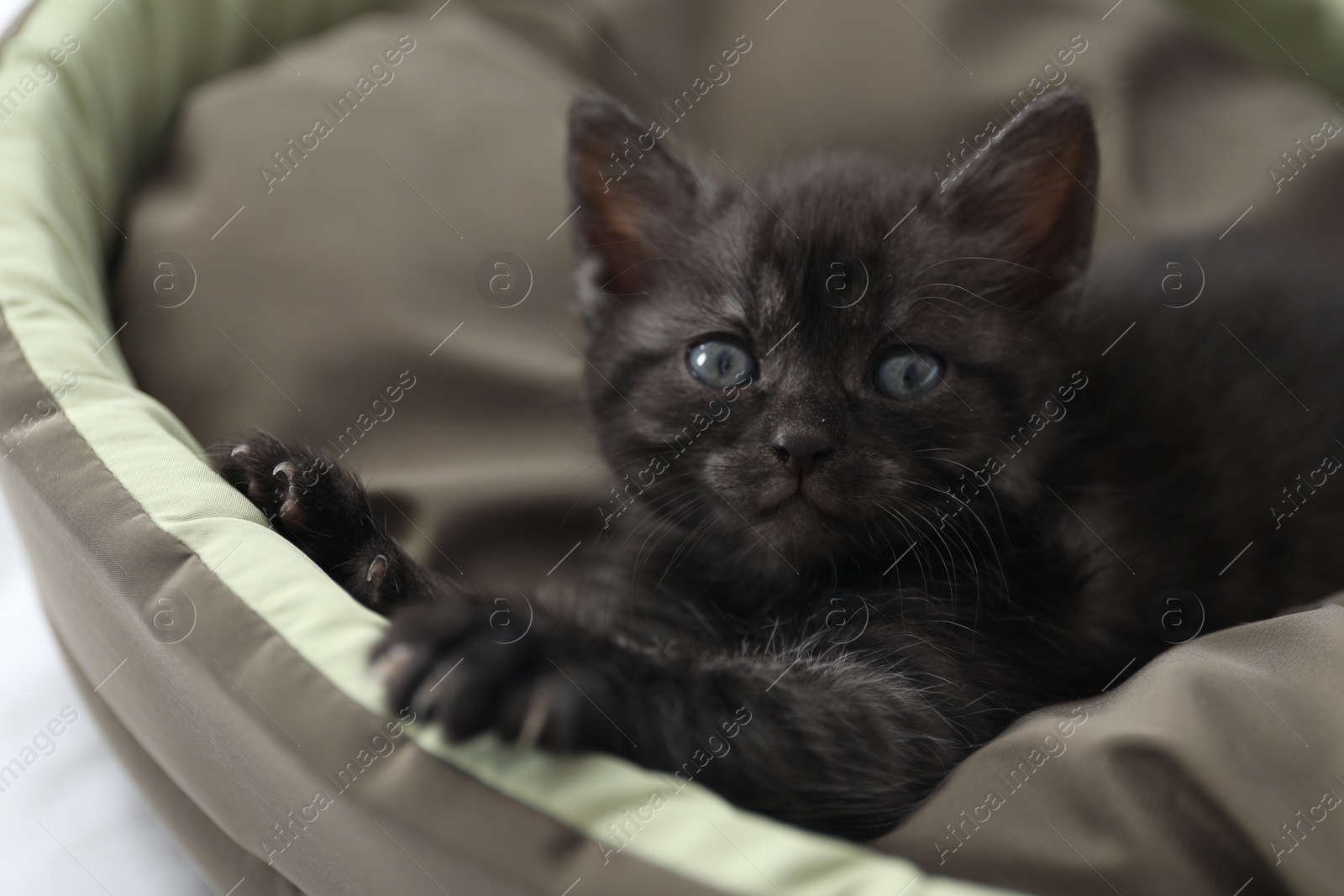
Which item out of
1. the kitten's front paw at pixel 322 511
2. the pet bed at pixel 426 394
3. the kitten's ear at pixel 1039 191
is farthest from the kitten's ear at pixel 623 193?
the kitten's front paw at pixel 322 511

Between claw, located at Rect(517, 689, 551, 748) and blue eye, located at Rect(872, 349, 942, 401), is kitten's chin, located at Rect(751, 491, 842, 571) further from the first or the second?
claw, located at Rect(517, 689, 551, 748)

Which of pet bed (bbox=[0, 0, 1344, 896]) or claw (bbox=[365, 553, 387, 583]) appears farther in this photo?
A: claw (bbox=[365, 553, 387, 583])

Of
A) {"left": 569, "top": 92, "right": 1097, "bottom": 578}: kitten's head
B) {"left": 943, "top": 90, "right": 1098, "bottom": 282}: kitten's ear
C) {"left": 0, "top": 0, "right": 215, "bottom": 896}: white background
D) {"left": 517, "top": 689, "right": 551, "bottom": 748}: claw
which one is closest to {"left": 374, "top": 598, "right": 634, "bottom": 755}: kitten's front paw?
{"left": 517, "top": 689, "right": 551, "bottom": 748}: claw

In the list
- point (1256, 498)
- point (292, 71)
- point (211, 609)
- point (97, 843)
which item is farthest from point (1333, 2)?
point (97, 843)

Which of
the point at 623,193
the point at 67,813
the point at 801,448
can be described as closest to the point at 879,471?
the point at 801,448

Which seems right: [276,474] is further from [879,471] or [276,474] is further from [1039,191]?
[1039,191]

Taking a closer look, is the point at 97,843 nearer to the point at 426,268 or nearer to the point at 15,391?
the point at 15,391

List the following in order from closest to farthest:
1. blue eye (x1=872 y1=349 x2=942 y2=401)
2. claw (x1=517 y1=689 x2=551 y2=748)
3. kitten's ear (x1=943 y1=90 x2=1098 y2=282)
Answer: claw (x1=517 y1=689 x2=551 y2=748)
blue eye (x1=872 y1=349 x2=942 y2=401)
kitten's ear (x1=943 y1=90 x2=1098 y2=282)

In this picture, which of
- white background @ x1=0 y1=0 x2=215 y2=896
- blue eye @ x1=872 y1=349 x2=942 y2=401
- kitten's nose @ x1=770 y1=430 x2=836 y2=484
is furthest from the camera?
white background @ x1=0 y1=0 x2=215 y2=896
